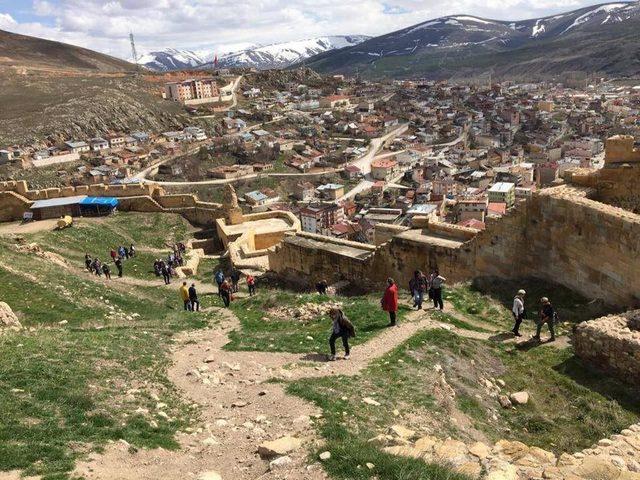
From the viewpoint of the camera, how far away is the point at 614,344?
10562mm

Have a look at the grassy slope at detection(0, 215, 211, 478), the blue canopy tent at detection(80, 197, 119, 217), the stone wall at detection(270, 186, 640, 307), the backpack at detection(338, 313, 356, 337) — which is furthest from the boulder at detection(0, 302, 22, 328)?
the blue canopy tent at detection(80, 197, 119, 217)

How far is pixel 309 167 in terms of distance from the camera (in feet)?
316

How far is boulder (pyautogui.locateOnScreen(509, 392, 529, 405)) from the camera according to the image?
9820mm

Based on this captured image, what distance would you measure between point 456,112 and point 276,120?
186 ft

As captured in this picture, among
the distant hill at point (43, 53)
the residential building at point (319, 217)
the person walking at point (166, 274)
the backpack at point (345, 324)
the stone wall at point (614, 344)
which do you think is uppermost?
the distant hill at point (43, 53)

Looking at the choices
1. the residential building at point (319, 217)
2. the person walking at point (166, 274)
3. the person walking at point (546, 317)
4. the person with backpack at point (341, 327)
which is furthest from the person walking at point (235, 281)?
the residential building at point (319, 217)

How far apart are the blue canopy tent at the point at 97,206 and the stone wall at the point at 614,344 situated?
29773 millimetres

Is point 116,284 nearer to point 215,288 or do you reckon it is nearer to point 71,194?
point 215,288

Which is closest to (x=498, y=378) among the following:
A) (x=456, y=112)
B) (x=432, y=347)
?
(x=432, y=347)

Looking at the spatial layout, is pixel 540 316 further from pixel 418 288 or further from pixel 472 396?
pixel 472 396

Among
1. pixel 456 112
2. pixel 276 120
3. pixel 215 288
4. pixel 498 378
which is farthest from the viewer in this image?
pixel 456 112

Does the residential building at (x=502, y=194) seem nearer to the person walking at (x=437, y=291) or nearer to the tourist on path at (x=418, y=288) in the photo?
the person walking at (x=437, y=291)

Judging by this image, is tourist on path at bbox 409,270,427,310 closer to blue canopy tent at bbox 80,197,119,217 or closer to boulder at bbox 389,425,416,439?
boulder at bbox 389,425,416,439

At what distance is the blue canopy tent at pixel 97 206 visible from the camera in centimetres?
3319
